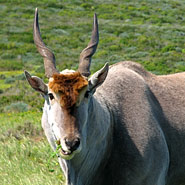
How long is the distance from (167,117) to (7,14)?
1877 inches

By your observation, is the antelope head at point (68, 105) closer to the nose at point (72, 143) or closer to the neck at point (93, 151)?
the nose at point (72, 143)

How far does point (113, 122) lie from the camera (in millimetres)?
5098

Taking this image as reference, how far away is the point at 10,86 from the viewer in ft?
77.4

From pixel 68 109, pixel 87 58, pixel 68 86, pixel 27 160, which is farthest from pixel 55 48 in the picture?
pixel 68 109

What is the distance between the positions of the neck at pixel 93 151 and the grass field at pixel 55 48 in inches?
27.6

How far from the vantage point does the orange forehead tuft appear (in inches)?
161

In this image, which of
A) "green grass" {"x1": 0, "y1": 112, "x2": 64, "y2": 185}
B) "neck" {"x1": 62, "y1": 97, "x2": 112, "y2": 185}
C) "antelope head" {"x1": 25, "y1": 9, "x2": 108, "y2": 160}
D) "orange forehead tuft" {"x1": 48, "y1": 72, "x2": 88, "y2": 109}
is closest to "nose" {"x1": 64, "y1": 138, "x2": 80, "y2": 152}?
"antelope head" {"x1": 25, "y1": 9, "x2": 108, "y2": 160}

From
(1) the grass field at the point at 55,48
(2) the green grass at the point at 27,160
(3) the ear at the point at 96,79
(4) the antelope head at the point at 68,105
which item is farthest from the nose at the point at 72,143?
(2) the green grass at the point at 27,160

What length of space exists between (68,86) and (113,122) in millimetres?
1151

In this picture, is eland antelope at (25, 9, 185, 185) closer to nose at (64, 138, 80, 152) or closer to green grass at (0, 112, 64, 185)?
nose at (64, 138, 80, 152)

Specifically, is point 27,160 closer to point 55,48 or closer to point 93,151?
point 93,151

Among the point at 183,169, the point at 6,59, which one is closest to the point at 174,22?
the point at 6,59

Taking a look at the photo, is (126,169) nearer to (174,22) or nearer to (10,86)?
(10,86)

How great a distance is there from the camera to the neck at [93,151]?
4.57 meters
